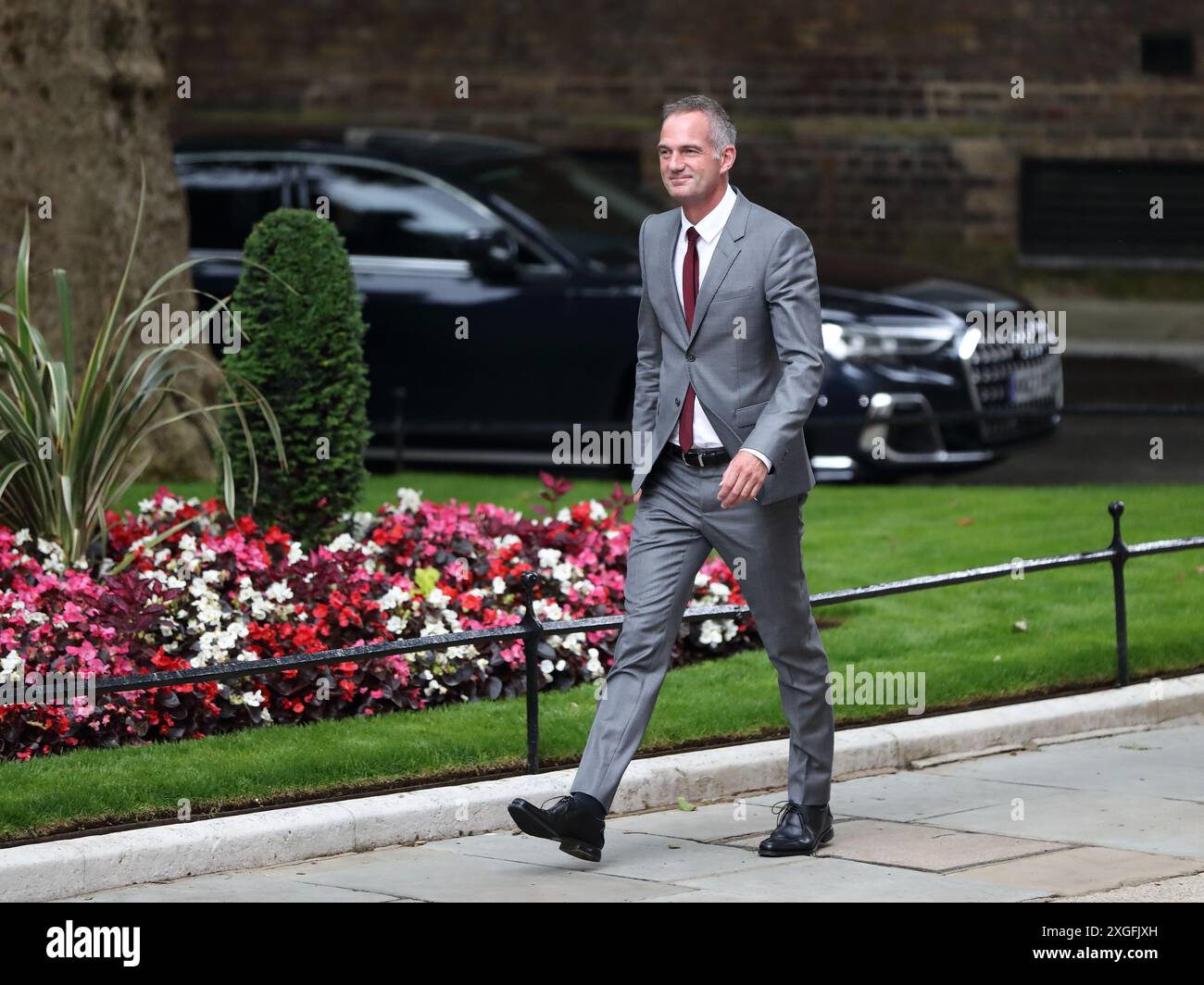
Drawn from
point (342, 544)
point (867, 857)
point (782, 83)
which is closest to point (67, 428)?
point (342, 544)

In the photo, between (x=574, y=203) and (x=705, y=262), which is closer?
(x=705, y=262)

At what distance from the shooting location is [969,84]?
21.5m

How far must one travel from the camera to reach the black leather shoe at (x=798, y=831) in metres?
6.15

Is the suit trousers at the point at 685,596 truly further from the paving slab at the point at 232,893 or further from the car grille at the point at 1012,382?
the car grille at the point at 1012,382

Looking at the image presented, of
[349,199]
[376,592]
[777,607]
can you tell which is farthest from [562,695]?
[349,199]

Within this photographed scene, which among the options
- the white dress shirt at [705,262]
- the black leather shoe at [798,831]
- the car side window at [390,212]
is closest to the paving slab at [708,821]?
the black leather shoe at [798,831]

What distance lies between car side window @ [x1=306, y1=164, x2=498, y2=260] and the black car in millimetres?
11

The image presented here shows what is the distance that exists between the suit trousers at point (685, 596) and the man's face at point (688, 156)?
0.75 metres

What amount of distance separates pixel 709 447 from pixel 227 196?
841 cm

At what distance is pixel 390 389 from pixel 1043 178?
10.6 m

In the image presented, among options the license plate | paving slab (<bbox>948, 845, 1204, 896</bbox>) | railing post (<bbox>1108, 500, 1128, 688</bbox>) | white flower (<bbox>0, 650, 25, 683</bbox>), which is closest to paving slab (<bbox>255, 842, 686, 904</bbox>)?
paving slab (<bbox>948, 845, 1204, 896</bbox>)

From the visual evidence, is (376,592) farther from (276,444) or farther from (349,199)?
(349,199)

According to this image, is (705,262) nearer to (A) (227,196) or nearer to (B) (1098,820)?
(B) (1098,820)

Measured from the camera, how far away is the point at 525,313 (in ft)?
42.4
